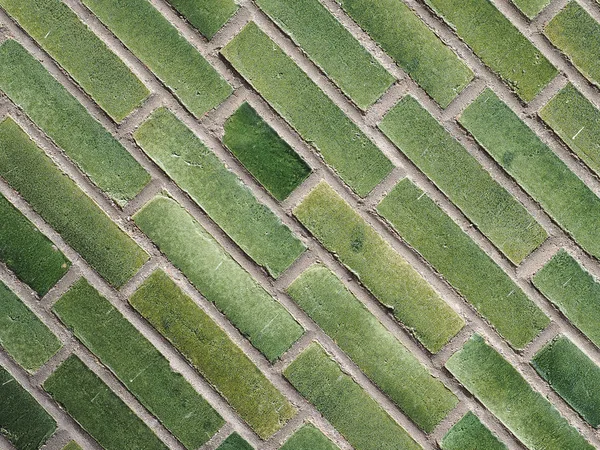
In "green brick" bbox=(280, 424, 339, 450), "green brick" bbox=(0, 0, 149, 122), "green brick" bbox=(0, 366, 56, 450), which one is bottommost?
"green brick" bbox=(280, 424, 339, 450)

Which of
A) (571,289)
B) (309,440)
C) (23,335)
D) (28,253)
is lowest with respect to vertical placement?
(571,289)

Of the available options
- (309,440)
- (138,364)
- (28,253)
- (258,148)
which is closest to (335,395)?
(309,440)

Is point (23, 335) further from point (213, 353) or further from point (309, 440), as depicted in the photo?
point (309, 440)

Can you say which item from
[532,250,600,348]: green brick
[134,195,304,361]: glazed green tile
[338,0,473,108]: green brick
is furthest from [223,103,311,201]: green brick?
[532,250,600,348]: green brick

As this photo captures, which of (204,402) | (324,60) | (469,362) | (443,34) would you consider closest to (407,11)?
(443,34)

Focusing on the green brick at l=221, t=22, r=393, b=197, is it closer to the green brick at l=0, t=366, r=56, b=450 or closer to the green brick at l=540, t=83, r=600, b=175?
the green brick at l=540, t=83, r=600, b=175

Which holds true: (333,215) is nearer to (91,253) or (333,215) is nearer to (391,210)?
(391,210)
